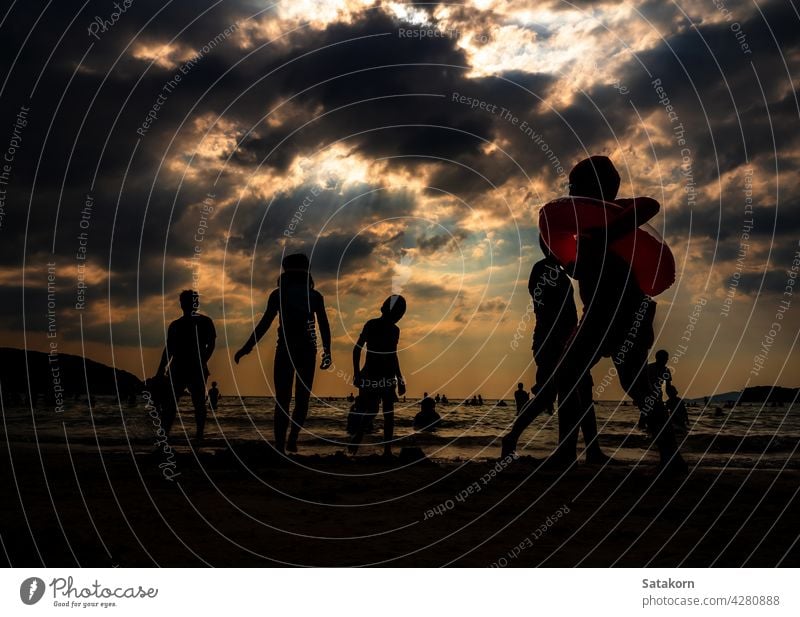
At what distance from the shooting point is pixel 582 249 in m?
7.84

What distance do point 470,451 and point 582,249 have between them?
9.49 m

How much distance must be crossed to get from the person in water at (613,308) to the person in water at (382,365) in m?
5.01

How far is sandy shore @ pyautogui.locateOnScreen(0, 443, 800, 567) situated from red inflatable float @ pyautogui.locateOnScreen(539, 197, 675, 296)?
230cm

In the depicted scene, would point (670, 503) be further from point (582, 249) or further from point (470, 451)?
point (470, 451)

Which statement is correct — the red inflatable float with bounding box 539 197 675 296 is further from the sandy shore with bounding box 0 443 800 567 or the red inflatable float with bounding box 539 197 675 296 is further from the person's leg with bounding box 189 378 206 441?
the person's leg with bounding box 189 378 206 441

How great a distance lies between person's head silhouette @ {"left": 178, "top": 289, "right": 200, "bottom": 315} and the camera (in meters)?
13.0

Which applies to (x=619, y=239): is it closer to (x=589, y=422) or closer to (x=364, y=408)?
(x=589, y=422)

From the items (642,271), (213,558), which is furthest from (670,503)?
(213,558)

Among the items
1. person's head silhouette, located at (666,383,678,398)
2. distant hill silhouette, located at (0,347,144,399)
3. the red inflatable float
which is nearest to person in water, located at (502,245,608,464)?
the red inflatable float

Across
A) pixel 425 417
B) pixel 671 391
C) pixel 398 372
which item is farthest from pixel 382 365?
pixel 425 417

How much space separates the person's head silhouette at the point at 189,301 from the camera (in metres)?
13.0

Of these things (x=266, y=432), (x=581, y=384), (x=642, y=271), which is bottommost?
(x=266, y=432)

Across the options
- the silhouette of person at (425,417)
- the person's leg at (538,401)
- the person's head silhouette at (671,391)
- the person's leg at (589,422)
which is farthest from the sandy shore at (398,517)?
the silhouette of person at (425,417)

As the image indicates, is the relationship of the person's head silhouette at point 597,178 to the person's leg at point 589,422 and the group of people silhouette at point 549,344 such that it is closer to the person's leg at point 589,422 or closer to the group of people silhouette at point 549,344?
the group of people silhouette at point 549,344
